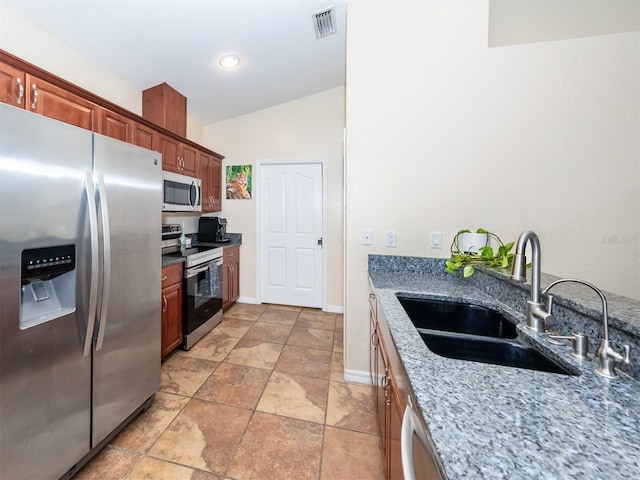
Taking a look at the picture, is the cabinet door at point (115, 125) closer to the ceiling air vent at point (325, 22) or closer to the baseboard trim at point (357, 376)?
the ceiling air vent at point (325, 22)

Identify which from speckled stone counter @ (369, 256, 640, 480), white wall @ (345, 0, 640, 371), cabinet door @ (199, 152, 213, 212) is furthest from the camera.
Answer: cabinet door @ (199, 152, 213, 212)

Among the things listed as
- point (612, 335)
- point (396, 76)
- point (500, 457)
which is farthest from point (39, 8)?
point (612, 335)

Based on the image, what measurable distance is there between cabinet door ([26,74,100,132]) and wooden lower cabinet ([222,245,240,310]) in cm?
184

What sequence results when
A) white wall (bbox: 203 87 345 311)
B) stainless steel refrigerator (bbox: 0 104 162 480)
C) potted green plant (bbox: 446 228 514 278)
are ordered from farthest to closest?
white wall (bbox: 203 87 345 311) → potted green plant (bbox: 446 228 514 278) → stainless steel refrigerator (bbox: 0 104 162 480)

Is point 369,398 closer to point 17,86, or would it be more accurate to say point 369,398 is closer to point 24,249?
point 24,249

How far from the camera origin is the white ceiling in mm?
1748

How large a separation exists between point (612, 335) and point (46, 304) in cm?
207

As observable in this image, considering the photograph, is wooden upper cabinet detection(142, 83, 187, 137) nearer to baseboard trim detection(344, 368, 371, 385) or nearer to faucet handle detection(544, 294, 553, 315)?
baseboard trim detection(344, 368, 371, 385)

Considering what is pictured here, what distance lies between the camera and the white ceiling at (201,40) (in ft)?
5.74

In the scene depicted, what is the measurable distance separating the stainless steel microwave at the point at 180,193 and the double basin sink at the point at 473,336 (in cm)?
234

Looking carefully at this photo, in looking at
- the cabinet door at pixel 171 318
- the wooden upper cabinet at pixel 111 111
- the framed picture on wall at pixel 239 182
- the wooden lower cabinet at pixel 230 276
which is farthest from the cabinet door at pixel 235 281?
the cabinet door at pixel 171 318

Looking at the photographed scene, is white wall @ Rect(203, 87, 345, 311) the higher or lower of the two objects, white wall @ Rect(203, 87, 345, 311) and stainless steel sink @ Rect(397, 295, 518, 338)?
the higher

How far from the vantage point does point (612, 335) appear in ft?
2.46

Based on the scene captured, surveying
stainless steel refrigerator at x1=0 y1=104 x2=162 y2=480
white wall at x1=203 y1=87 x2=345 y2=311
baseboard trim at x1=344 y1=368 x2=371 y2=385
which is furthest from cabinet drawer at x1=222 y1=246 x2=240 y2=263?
baseboard trim at x1=344 y1=368 x2=371 y2=385
